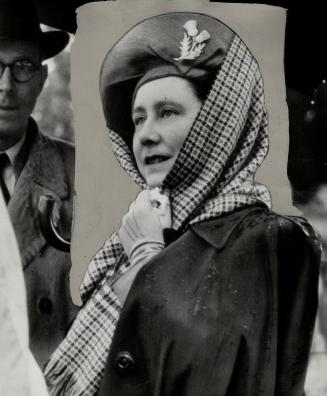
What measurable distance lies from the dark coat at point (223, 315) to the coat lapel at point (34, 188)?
19.8 inches

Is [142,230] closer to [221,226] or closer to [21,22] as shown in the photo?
[221,226]

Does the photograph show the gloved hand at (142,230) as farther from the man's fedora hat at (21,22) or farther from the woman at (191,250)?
the man's fedora hat at (21,22)

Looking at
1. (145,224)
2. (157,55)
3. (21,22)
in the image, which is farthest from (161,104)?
(21,22)

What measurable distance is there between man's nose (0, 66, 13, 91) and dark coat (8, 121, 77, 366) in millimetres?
181

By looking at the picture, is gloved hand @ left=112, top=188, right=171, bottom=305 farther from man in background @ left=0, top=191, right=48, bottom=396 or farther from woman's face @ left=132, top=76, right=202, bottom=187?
man in background @ left=0, top=191, right=48, bottom=396

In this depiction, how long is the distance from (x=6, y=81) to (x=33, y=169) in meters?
0.39

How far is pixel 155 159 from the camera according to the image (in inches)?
123

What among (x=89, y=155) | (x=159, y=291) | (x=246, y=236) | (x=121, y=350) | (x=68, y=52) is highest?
(x=68, y=52)

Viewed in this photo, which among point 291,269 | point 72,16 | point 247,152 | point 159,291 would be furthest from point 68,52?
point 291,269

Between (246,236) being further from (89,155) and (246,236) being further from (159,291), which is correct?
(89,155)

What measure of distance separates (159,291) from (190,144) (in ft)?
1.96

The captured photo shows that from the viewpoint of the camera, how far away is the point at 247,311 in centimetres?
292

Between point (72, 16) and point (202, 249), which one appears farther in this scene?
point (72, 16)

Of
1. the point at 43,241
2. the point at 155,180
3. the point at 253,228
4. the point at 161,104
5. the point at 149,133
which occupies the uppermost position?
the point at 161,104
